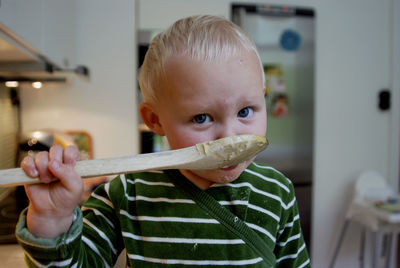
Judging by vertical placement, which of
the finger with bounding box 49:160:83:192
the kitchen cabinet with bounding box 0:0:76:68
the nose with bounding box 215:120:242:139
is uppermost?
the kitchen cabinet with bounding box 0:0:76:68

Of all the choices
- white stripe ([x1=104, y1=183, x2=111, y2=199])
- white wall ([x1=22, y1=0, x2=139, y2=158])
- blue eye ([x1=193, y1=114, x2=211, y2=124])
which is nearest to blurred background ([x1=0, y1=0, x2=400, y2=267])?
white wall ([x1=22, y1=0, x2=139, y2=158])

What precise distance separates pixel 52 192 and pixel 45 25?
0.50 metres

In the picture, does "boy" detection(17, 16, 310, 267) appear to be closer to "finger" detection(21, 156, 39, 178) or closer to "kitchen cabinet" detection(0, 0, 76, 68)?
"finger" detection(21, 156, 39, 178)

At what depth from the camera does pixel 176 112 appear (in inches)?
11.1

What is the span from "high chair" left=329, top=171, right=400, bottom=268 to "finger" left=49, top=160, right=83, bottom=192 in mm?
1178

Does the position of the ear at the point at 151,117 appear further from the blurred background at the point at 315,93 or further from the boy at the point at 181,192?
the blurred background at the point at 315,93

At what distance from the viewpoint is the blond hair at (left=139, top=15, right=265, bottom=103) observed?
272 mm

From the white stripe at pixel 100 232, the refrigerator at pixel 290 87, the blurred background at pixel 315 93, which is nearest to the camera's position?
the white stripe at pixel 100 232

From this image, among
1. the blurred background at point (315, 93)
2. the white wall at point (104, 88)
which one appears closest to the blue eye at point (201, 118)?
the white wall at point (104, 88)

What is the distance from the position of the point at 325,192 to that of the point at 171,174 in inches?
49.9

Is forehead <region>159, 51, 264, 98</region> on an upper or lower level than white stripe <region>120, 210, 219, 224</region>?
upper

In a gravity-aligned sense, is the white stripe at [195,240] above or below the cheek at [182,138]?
below

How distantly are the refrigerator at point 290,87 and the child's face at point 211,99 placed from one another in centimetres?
99

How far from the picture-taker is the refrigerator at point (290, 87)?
1255 mm
